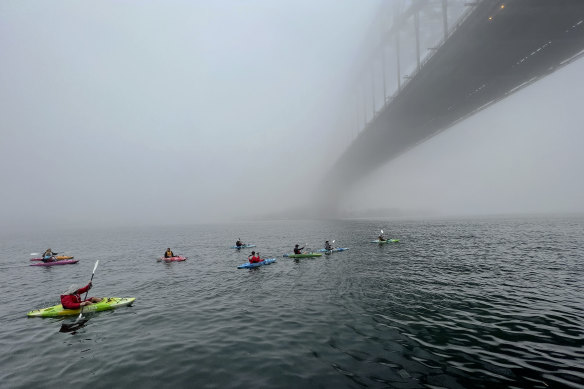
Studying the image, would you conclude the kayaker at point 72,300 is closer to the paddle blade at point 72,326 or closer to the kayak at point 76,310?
the kayak at point 76,310

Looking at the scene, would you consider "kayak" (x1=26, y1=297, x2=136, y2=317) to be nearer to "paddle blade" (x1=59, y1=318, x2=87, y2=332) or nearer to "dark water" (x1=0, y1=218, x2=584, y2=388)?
"dark water" (x1=0, y1=218, x2=584, y2=388)

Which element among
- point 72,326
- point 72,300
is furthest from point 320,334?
point 72,300

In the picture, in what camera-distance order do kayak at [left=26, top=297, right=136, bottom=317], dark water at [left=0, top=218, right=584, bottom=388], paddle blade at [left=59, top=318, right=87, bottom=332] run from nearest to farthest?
dark water at [left=0, top=218, right=584, bottom=388], paddle blade at [left=59, top=318, right=87, bottom=332], kayak at [left=26, top=297, right=136, bottom=317]

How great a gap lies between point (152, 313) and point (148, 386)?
6491 mm

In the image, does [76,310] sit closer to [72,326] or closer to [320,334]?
[72,326]

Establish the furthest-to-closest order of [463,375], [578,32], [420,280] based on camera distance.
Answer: [578,32] < [420,280] < [463,375]

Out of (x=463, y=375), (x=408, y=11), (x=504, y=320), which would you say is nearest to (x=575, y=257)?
(x=504, y=320)

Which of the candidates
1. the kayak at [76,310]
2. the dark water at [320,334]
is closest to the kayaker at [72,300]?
the kayak at [76,310]

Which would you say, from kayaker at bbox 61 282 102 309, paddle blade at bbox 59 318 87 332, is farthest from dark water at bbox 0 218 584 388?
kayaker at bbox 61 282 102 309

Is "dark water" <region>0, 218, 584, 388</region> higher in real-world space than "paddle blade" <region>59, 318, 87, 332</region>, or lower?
higher

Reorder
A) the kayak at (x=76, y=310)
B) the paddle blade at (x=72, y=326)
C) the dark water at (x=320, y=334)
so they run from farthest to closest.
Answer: the kayak at (x=76, y=310) < the paddle blade at (x=72, y=326) < the dark water at (x=320, y=334)

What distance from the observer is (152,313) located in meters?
13.6

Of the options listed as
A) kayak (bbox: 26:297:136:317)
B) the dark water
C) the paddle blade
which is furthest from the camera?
kayak (bbox: 26:297:136:317)

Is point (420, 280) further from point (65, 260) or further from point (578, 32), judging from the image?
point (578, 32)
